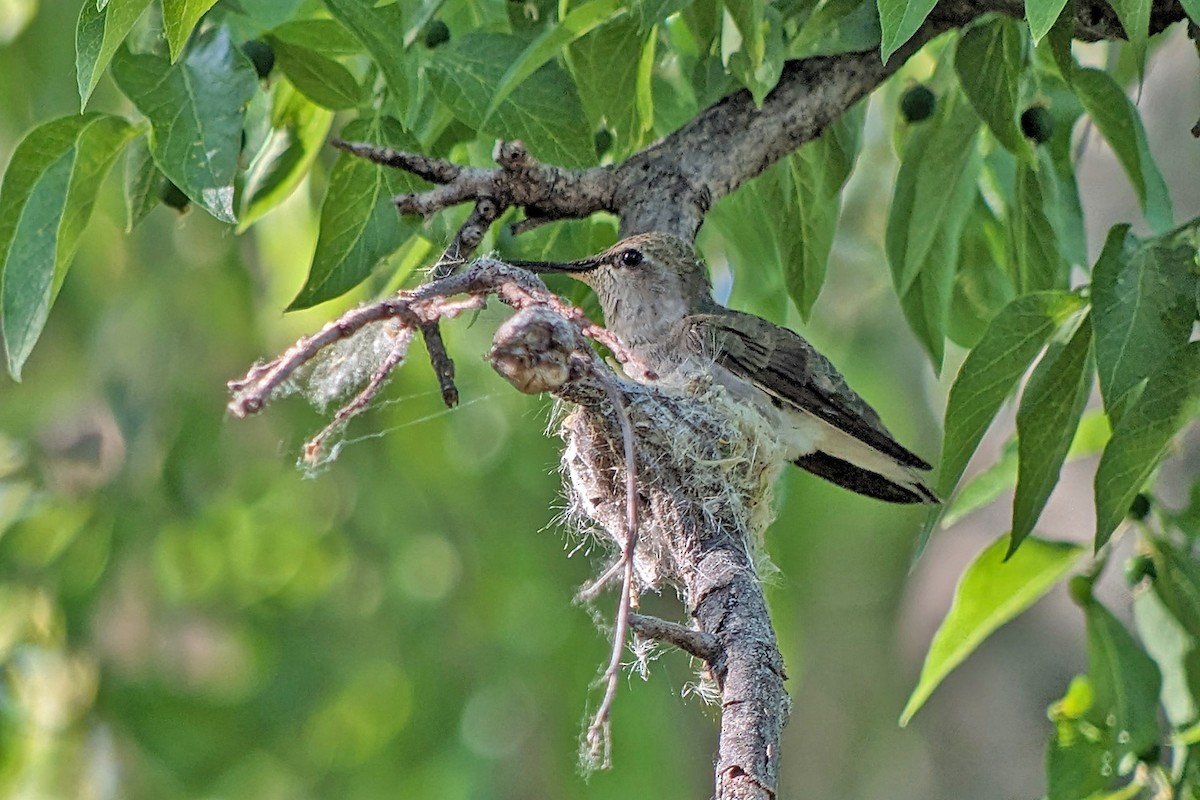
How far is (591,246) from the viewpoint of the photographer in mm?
3316

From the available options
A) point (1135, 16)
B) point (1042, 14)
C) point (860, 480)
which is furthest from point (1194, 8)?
point (860, 480)

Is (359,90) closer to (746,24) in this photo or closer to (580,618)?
(746,24)

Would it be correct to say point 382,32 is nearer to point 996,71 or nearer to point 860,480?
point 996,71

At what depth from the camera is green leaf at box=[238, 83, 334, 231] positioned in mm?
3107

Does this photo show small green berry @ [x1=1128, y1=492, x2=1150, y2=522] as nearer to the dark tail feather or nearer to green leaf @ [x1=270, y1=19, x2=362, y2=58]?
the dark tail feather

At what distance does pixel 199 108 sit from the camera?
2.57 m

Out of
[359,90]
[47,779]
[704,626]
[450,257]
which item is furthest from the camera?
[47,779]

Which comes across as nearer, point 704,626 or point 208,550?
point 704,626

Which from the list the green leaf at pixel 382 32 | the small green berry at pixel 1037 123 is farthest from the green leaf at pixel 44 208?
the small green berry at pixel 1037 123

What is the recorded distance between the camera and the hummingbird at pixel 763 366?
3541 millimetres

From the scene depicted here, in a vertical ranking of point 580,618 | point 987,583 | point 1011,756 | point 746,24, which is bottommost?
point 1011,756

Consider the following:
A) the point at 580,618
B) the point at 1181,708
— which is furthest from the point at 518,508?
the point at 1181,708

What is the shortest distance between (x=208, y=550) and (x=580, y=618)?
1660 mm

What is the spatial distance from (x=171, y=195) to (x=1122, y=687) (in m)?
2.37
